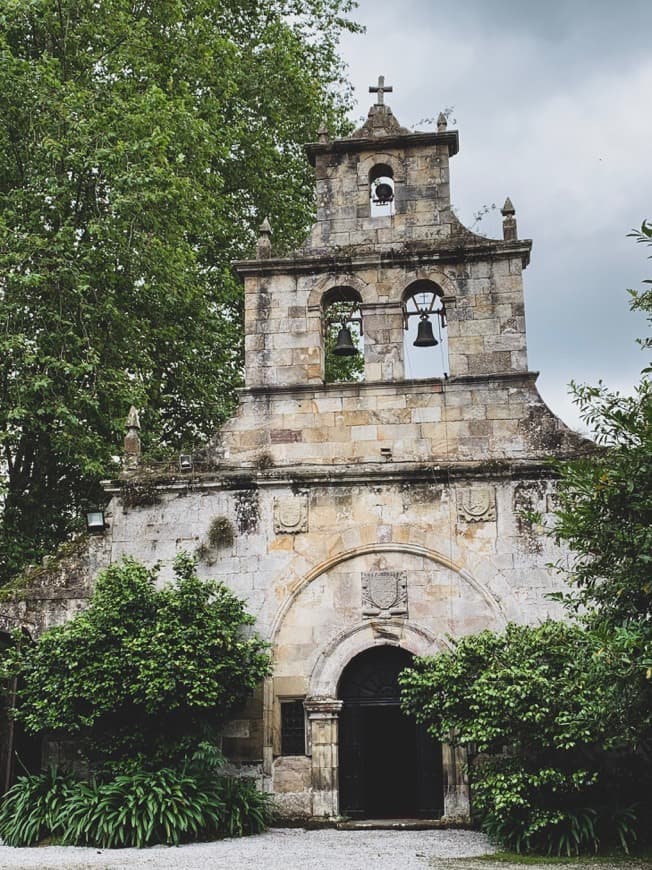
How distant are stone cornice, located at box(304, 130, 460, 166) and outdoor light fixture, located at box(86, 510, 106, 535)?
6061mm

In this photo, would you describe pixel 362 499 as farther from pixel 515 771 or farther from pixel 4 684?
pixel 4 684

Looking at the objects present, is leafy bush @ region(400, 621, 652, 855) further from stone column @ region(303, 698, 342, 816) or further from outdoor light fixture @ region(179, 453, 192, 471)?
outdoor light fixture @ region(179, 453, 192, 471)

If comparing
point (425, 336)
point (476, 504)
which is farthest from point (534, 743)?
point (425, 336)

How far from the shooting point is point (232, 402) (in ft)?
66.5

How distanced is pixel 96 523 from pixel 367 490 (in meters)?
3.72

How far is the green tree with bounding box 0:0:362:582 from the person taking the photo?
16.9 meters

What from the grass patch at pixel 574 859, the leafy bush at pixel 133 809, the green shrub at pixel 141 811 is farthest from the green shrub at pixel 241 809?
the grass patch at pixel 574 859

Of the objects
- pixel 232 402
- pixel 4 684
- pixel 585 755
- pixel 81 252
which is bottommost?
pixel 585 755

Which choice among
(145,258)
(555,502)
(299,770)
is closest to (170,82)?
(145,258)

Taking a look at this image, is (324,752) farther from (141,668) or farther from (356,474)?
(356,474)

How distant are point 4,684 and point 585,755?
24.1 ft

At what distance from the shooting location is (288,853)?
11.1 metres

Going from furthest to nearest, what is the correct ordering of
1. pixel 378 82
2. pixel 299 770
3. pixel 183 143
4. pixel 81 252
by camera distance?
pixel 183 143, pixel 81 252, pixel 378 82, pixel 299 770

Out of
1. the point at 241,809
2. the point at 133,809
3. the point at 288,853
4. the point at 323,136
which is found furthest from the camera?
the point at 323,136
